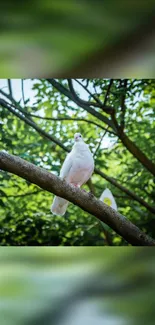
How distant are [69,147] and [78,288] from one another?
157cm

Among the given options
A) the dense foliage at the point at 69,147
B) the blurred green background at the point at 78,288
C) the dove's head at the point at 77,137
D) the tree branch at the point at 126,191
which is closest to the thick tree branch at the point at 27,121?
the dense foliage at the point at 69,147

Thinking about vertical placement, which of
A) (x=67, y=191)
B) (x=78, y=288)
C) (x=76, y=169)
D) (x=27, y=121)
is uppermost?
(x=27, y=121)

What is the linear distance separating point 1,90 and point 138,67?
115cm

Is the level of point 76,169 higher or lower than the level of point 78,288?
higher

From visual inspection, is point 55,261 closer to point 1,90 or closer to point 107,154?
point 107,154

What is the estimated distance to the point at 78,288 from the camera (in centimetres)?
210

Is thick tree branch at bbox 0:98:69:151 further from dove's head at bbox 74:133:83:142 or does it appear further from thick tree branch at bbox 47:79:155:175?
thick tree branch at bbox 47:79:155:175

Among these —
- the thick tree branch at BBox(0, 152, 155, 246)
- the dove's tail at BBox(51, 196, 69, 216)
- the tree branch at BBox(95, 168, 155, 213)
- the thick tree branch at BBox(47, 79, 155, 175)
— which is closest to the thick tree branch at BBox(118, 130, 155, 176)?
the thick tree branch at BBox(47, 79, 155, 175)

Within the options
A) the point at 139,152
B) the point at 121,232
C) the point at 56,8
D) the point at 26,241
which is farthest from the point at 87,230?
the point at 56,8

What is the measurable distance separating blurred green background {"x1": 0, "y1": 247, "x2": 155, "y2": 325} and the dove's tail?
0.31 m

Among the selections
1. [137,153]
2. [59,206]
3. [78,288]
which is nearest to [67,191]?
[78,288]

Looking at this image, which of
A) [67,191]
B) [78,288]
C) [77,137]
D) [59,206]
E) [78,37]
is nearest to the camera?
[78,288]

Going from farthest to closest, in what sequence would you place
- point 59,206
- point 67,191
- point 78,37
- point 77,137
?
point 77,137 < point 59,206 < point 78,37 < point 67,191

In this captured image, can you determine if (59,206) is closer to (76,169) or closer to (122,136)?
(76,169)
